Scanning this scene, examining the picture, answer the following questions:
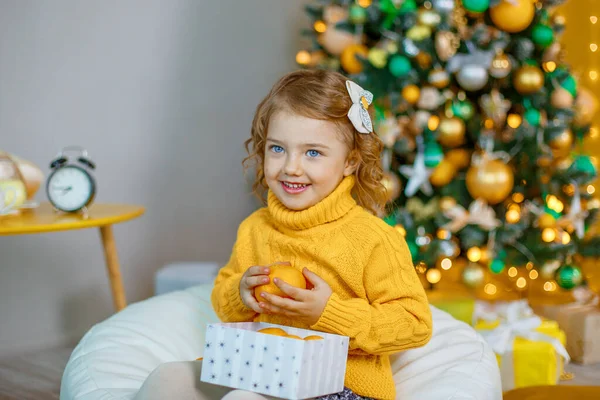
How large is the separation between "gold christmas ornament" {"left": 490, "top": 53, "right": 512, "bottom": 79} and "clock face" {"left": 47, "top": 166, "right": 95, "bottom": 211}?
1.50m

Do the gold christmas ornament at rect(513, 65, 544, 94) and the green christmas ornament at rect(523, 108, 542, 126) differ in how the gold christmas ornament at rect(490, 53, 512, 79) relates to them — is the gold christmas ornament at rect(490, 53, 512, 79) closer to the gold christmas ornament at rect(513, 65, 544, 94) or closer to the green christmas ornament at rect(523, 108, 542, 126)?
the gold christmas ornament at rect(513, 65, 544, 94)

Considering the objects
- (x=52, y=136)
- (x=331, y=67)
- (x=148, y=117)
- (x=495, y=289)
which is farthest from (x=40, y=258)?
(x=495, y=289)

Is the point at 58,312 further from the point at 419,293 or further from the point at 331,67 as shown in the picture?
the point at 419,293

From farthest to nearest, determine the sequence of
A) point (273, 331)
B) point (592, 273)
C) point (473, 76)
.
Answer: point (592, 273) → point (473, 76) → point (273, 331)

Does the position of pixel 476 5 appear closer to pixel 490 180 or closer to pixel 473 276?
pixel 490 180

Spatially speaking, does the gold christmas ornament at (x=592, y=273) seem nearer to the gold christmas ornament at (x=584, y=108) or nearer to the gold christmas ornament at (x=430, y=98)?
the gold christmas ornament at (x=584, y=108)

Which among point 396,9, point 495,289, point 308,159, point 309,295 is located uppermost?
point 396,9

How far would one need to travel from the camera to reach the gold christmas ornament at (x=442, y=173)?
2.75 meters

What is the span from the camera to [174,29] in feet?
9.96

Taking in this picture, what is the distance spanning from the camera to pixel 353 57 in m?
2.81

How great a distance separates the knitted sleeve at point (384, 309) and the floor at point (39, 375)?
4.04 ft

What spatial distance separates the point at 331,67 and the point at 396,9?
0.35m

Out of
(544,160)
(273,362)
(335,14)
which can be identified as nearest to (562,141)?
(544,160)

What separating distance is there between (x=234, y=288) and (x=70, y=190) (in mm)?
841
